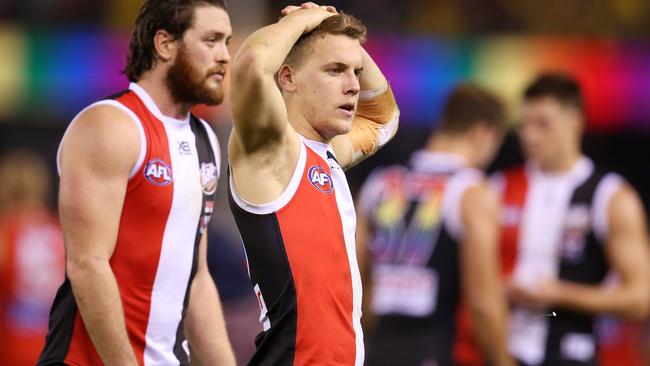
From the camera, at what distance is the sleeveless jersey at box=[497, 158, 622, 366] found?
25.4 feet

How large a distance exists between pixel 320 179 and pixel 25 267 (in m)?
6.42

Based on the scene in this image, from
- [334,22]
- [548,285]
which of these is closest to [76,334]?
[334,22]

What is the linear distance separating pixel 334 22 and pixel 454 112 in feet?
10.6

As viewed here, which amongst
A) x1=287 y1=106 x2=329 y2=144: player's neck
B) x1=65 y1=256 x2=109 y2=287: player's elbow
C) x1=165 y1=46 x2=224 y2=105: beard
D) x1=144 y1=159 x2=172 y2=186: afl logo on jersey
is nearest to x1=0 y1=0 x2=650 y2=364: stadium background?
x1=165 y1=46 x2=224 y2=105: beard

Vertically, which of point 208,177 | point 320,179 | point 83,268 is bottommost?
point 83,268

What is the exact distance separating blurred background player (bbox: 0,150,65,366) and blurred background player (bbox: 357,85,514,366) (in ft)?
12.5

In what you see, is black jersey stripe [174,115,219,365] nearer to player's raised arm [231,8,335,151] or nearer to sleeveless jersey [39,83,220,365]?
sleeveless jersey [39,83,220,365]

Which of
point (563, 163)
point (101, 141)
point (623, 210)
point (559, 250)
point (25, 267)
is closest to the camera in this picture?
point (101, 141)

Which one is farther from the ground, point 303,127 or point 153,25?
point 153,25

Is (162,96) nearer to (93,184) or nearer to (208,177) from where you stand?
(208,177)

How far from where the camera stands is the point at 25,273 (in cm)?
1070

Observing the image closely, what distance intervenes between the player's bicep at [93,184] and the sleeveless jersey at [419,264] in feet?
9.88

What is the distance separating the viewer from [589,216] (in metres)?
7.90

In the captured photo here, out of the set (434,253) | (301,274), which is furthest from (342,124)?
(434,253)
